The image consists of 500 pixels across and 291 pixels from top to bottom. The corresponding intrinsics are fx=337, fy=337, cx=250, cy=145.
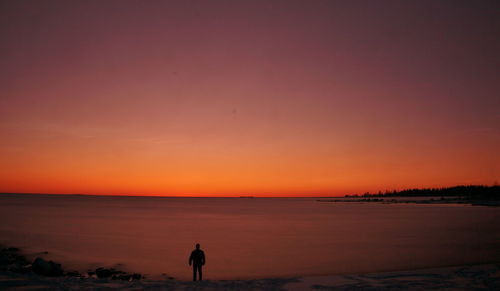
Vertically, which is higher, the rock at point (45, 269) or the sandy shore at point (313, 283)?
the sandy shore at point (313, 283)

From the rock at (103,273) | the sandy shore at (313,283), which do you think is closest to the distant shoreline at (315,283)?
the sandy shore at (313,283)

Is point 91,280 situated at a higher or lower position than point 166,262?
higher

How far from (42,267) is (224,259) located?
15732 mm

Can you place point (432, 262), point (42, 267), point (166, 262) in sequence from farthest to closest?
point (166, 262)
point (432, 262)
point (42, 267)

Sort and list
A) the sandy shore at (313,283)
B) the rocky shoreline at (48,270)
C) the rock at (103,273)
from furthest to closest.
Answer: the rock at (103,273), the rocky shoreline at (48,270), the sandy shore at (313,283)

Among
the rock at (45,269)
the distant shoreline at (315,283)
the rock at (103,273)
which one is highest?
the distant shoreline at (315,283)

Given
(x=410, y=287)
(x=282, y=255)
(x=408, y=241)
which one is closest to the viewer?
(x=410, y=287)

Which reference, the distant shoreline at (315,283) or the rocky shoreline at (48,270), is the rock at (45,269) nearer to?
the rocky shoreline at (48,270)

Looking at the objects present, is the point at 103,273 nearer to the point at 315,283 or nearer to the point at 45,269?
the point at 45,269

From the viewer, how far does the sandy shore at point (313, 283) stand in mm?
16234

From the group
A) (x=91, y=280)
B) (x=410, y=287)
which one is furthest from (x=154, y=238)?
(x=410, y=287)

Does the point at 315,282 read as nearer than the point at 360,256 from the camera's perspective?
Yes

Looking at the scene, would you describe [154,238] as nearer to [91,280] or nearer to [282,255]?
[282,255]

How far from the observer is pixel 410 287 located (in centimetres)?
1623
